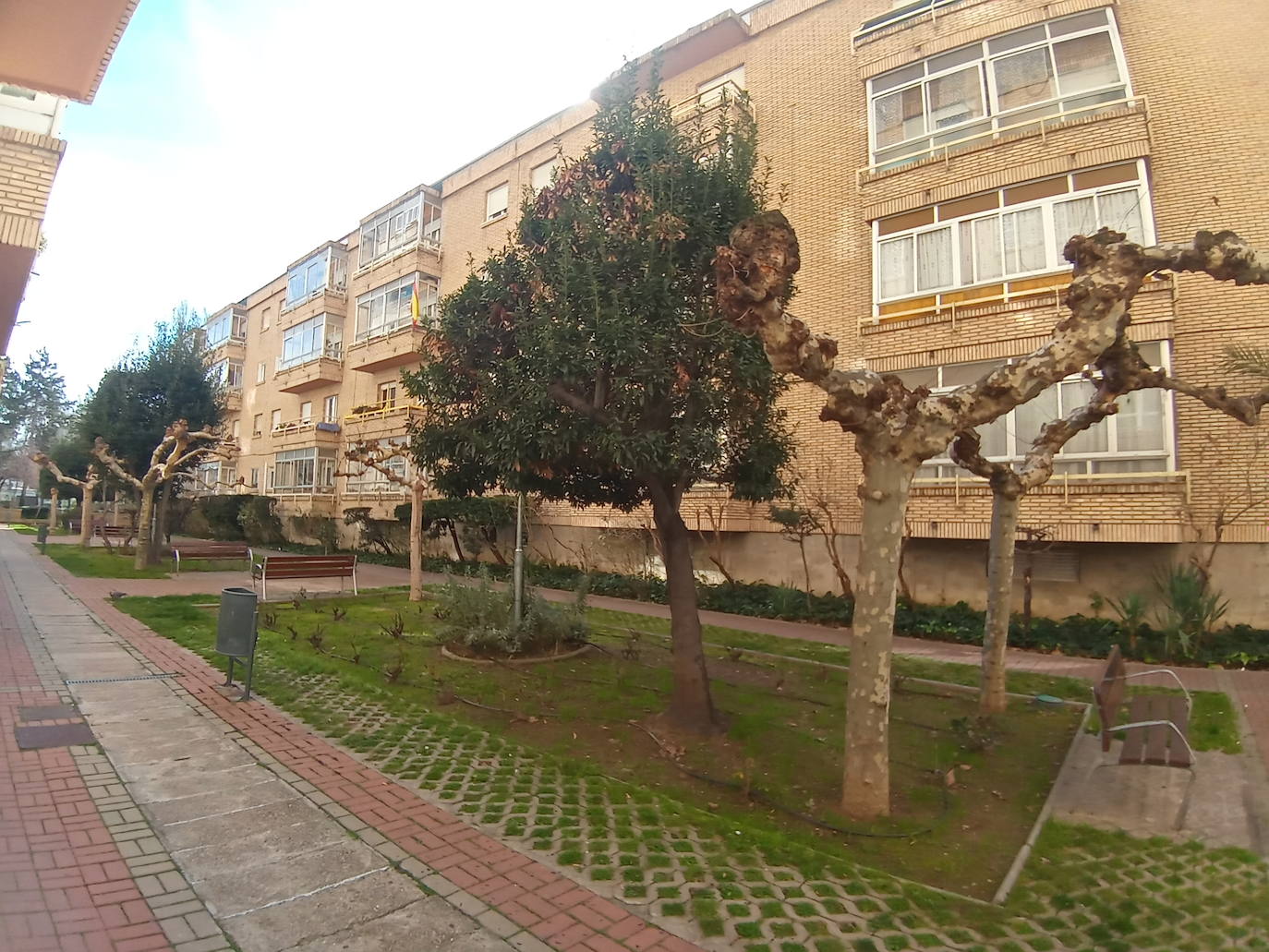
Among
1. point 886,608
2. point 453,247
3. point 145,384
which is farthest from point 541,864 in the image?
point 453,247

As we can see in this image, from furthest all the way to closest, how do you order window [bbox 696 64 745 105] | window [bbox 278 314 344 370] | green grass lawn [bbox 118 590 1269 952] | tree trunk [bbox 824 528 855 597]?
window [bbox 278 314 344 370], window [bbox 696 64 745 105], tree trunk [bbox 824 528 855 597], green grass lawn [bbox 118 590 1269 952]

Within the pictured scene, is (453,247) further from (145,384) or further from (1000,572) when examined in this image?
(1000,572)

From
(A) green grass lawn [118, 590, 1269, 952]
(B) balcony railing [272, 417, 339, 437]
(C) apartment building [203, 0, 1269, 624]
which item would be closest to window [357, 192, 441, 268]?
(B) balcony railing [272, 417, 339, 437]

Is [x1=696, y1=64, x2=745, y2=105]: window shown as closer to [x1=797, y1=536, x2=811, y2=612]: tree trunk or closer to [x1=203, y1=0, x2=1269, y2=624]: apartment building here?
[x1=203, y1=0, x2=1269, y2=624]: apartment building

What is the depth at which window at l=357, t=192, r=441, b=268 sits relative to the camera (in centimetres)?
2683

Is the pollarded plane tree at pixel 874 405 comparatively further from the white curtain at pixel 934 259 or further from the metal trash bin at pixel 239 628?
the white curtain at pixel 934 259

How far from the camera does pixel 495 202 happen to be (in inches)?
958

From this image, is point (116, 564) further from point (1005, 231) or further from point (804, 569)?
point (1005, 231)

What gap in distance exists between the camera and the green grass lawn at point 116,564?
16.9m

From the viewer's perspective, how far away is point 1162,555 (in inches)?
432

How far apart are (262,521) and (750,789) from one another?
3167 cm

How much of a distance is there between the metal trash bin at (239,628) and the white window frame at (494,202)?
769 inches

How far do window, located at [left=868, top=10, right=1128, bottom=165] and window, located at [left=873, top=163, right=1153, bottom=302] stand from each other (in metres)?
1.40

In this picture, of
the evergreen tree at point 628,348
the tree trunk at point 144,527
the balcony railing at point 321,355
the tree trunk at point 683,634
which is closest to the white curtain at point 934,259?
the evergreen tree at point 628,348
